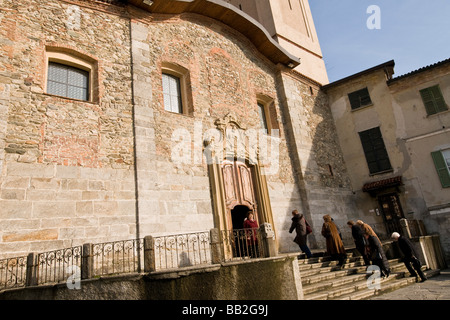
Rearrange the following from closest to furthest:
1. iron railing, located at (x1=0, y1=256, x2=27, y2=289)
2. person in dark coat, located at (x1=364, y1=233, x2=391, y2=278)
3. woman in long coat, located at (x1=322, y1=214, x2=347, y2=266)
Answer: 1. iron railing, located at (x1=0, y1=256, x2=27, y2=289)
2. person in dark coat, located at (x1=364, y1=233, x2=391, y2=278)
3. woman in long coat, located at (x1=322, y1=214, x2=347, y2=266)

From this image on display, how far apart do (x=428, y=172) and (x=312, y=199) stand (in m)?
5.24

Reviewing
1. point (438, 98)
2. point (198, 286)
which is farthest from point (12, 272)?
point (438, 98)

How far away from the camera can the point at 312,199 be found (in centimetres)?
1257

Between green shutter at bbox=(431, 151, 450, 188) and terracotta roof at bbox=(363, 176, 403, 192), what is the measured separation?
1448 millimetres

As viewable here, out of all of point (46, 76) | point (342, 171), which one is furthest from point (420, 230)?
point (46, 76)

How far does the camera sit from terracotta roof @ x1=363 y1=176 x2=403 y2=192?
13.6 m

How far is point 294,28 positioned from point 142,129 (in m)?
14.1

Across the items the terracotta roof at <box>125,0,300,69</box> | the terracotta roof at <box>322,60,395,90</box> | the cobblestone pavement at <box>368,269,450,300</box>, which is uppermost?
the terracotta roof at <box>125,0,300,69</box>

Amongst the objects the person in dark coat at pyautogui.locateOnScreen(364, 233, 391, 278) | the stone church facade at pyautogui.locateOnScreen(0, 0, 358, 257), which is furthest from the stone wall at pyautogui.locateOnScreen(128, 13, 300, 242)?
the person in dark coat at pyautogui.locateOnScreen(364, 233, 391, 278)

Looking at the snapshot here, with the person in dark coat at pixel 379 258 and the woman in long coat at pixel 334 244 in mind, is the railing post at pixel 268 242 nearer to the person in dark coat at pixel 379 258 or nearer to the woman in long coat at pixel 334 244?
the woman in long coat at pixel 334 244

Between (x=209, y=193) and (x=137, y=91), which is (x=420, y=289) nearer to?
(x=209, y=193)

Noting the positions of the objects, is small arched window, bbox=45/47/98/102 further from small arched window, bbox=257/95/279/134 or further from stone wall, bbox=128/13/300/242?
small arched window, bbox=257/95/279/134

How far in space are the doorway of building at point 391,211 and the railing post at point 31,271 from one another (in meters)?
13.1

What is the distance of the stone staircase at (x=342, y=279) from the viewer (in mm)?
6809
